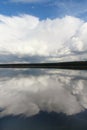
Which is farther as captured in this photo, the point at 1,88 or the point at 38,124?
the point at 1,88

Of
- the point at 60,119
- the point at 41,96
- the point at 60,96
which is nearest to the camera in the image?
the point at 60,119

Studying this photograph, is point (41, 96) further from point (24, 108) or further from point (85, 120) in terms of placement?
point (85, 120)

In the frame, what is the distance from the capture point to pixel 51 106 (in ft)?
17.7

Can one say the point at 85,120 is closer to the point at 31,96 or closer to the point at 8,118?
the point at 8,118

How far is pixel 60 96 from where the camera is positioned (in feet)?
20.3

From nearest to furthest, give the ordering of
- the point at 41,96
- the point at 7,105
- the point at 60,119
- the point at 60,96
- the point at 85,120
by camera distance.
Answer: the point at 85,120 → the point at 60,119 → the point at 7,105 → the point at 60,96 → the point at 41,96

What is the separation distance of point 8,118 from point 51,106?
0.99m

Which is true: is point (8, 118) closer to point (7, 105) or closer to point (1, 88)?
point (7, 105)

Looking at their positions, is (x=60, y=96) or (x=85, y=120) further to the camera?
(x=60, y=96)

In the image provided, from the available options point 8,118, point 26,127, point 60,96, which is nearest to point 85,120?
point 26,127

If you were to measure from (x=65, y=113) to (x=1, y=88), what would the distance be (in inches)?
132

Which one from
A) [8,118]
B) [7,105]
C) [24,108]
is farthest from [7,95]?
[8,118]

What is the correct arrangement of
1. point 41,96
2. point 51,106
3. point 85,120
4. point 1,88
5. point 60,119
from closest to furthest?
point 85,120 < point 60,119 < point 51,106 < point 41,96 < point 1,88

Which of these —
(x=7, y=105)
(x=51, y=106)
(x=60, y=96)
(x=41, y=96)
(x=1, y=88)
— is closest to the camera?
(x=51, y=106)
